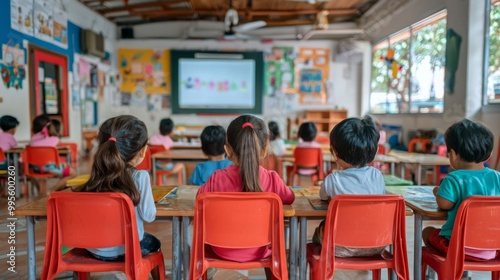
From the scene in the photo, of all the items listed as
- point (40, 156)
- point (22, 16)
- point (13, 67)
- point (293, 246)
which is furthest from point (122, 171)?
point (22, 16)

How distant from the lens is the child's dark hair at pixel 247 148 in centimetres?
149

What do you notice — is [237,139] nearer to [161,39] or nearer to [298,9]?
[298,9]

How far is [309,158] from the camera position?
Result: 3.76m

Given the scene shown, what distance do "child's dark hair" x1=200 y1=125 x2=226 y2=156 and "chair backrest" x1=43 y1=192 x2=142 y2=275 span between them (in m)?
1.07

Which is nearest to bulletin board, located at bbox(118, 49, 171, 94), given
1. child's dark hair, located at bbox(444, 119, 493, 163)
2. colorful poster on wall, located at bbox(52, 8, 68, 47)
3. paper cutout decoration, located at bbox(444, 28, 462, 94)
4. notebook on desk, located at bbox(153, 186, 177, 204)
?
colorful poster on wall, located at bbox(52, 8, 68, 47)

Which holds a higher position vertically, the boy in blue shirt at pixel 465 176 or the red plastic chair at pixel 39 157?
the boy in blue shirt at pixel 465 176

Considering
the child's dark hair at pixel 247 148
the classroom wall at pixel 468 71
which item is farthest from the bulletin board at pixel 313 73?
the child's dark hair at pixel 247 148

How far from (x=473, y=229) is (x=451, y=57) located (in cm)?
396

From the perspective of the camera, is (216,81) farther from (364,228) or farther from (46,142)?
(364,228)

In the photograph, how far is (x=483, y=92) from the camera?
14.4ft

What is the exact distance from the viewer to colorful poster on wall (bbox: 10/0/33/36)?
4645 mm

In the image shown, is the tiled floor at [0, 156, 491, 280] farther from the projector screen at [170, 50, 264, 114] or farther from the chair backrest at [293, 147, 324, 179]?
the projector screen at [170, 50, 264, 114]

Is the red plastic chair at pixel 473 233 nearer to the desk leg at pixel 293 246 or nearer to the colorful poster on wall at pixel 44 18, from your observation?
the desk leg at pixel 293 246

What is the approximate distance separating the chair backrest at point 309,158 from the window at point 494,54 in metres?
2.15
